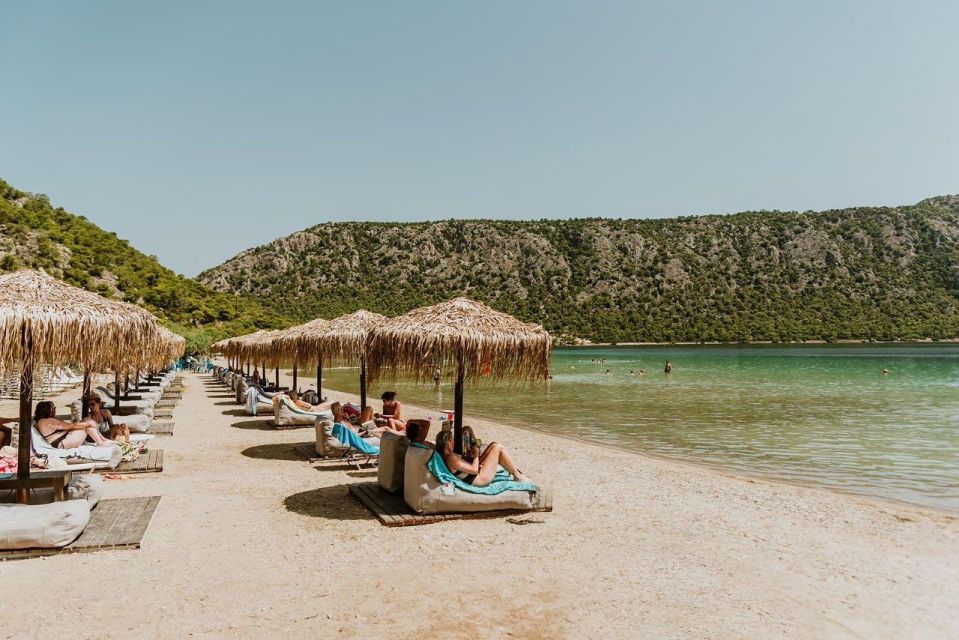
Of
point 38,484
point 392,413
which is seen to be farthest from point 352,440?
point 38,484

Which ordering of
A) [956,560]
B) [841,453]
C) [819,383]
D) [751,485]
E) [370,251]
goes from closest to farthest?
[956,560] → [751,485] → [841,453] → [819,383] → [370,251]

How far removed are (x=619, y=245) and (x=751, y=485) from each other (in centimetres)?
9003

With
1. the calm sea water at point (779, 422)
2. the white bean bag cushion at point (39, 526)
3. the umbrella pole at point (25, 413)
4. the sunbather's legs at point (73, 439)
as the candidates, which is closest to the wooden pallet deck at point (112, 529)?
the white bean bag cushion at point (39, 526)

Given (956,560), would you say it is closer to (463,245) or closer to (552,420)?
(552,420)

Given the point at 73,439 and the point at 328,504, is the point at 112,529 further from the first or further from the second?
the point at 73,439

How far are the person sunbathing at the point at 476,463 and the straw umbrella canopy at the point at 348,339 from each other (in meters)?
5.34

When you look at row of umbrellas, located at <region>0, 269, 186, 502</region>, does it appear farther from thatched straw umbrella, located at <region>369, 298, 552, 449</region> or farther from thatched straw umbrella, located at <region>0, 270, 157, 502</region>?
thatched straw umbrella, located at <region>369, 298, 552, 449</region>

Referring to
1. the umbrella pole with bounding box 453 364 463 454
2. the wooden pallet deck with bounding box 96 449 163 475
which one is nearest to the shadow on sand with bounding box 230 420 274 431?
the wooden pallet deck with bounding box 96 449 163 475

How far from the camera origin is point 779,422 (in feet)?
58.2

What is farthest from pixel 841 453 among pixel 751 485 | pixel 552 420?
pixel 552 420

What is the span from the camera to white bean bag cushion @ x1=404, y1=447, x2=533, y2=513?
6.24 m

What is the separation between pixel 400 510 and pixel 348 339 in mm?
5945

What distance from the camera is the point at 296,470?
8.93 metres

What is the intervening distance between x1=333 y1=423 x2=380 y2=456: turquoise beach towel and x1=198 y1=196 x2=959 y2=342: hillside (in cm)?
7175
